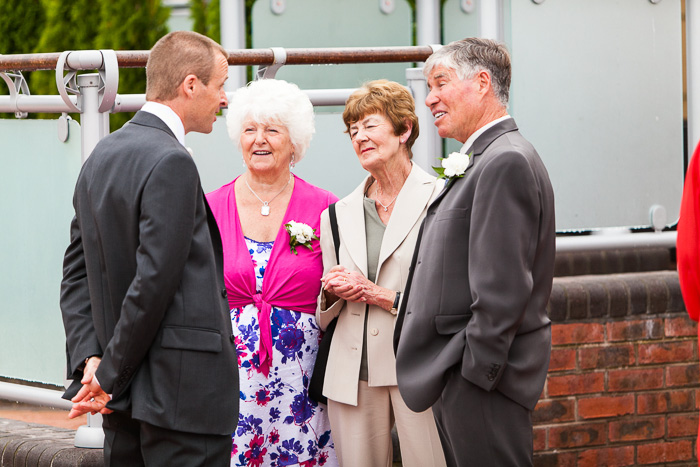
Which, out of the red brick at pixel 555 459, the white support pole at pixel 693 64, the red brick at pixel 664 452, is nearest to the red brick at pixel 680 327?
the red brick at pixel 664 452

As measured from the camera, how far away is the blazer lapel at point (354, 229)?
3.88 meters

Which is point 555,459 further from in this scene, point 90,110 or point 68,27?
point 68,27

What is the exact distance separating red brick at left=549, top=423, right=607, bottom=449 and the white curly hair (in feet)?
6.61

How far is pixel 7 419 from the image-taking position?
16.1 feet

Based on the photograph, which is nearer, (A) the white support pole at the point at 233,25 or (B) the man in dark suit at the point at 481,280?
(B) the man in dark suit at the point at 481,280

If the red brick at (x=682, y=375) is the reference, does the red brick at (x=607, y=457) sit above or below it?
below

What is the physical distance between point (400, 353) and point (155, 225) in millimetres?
963

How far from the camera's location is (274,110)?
3.92 metres

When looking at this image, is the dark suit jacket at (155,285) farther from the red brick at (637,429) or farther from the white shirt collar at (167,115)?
the red brick at (637,429)

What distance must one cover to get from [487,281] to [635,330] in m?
2.33

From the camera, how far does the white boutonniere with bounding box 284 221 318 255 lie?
3873mm

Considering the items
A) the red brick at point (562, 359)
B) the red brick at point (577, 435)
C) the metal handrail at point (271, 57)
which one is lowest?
the red brick at point (577, 435)

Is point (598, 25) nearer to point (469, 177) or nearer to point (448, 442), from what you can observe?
point (469, 177)

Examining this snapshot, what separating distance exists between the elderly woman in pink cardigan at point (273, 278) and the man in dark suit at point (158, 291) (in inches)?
31.9
